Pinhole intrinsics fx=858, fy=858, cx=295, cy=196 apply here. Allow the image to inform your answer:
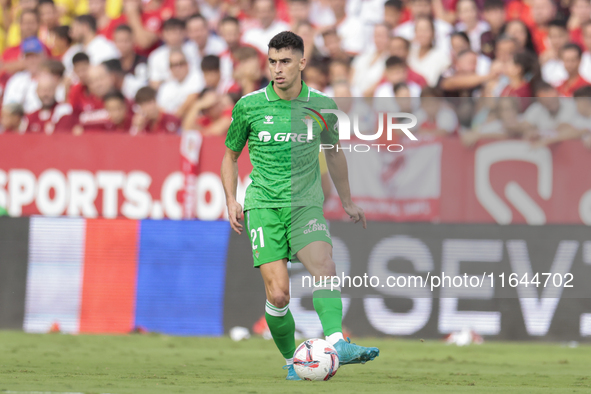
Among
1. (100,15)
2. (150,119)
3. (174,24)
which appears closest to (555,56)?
(150,119)

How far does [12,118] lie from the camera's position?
11.8m

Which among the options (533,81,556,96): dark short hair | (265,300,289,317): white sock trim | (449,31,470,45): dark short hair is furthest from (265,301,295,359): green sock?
(449,31,470,45): dark short hair

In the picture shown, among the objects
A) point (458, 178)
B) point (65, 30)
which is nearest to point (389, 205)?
point (458, 178)

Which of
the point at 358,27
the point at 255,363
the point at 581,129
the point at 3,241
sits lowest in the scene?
the point at 255,363

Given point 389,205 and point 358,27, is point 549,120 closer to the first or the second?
point 389,205

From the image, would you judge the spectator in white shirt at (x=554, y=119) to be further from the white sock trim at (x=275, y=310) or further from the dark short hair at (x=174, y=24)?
the dark short hair at (x=174, y=24)

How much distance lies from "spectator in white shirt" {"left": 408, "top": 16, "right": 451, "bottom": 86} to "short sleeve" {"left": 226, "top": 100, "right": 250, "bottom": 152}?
534 centimetres

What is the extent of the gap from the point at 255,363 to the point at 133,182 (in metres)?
Answer: 3.55

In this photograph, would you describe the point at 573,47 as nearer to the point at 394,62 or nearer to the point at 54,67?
the point at 394,62

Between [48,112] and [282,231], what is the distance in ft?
23.0

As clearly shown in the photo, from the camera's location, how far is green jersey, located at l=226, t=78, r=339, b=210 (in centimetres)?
614

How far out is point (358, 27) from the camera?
40.8 ft

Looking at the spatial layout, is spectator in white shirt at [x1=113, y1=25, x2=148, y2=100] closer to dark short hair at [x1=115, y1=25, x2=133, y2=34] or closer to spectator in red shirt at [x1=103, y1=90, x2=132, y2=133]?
dark short hair at [x1=115, y1=25, x2=133, y2=34]

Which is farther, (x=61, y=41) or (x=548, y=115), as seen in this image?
(x=61, y=41)
